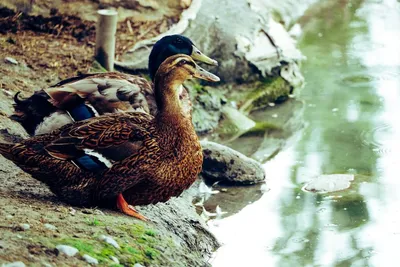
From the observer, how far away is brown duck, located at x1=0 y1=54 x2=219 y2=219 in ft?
23.3

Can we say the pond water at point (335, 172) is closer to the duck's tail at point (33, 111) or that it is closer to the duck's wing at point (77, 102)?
the duck's wing at point (77, 102)

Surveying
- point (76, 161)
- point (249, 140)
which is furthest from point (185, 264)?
point (249, 140)

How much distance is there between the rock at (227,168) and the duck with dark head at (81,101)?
1581mm

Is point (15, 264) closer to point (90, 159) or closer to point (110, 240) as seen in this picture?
point (110, 240)

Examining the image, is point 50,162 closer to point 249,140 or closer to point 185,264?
point 185,264

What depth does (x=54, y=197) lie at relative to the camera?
24.2 feet

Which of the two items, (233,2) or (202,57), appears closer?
(202,57)

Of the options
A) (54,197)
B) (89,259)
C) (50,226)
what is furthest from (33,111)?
(89,259)

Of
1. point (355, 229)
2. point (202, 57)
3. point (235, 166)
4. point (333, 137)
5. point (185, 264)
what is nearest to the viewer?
point (185, 264)

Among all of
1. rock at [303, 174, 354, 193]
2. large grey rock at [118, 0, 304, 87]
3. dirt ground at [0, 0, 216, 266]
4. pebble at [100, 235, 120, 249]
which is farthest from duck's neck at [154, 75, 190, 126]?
large grey rock at [118, 0, 304, 87]

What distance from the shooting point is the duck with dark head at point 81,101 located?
8.21 m

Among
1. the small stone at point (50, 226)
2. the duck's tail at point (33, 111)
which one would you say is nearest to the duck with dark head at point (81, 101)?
the duck's tail at point (33, 111)

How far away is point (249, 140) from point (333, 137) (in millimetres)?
956

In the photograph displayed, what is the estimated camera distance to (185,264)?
23.1 ft
